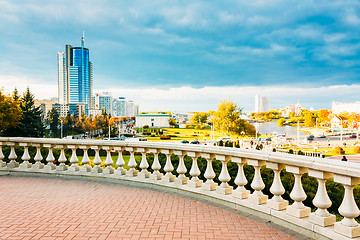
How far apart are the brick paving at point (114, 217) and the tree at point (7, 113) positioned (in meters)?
41.4

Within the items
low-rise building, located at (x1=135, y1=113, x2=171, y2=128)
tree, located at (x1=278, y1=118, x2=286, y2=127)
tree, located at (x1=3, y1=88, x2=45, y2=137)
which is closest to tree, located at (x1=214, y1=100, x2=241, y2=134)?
tree, located at (x1=3, y1=88, x2=45, y2=137)

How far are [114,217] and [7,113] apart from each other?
45287 mm

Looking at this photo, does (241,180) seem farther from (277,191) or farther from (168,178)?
(168,178)

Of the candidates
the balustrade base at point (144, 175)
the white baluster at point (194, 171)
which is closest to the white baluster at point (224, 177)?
the white baluster at point (194, 171)

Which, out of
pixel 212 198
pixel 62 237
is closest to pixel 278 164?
pixel 212 198

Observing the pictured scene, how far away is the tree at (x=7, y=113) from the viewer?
4262 centimetres

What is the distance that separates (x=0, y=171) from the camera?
9641 mm

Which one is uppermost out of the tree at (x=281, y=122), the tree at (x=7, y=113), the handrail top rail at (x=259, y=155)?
the tree at (x=7, y=113)

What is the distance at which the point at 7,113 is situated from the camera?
1695 inches

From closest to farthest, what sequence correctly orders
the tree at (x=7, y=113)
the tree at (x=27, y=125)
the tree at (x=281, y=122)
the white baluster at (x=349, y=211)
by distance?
A: the white baluster at (x=349, y=211), the tree at (x=7, y=113), the tree at (x=27, y=125), the tree at (x=281, y=122)

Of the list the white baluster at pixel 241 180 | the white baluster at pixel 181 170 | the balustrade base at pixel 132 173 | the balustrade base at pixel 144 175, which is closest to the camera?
the white baluster at pixel 241 180

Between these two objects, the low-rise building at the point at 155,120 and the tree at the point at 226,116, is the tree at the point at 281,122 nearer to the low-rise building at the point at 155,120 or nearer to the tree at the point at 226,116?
the low-rise building at the point at 155,120

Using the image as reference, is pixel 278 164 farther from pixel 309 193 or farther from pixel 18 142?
pixel 18 142

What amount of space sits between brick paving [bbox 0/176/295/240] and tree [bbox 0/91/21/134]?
41.4 metres
